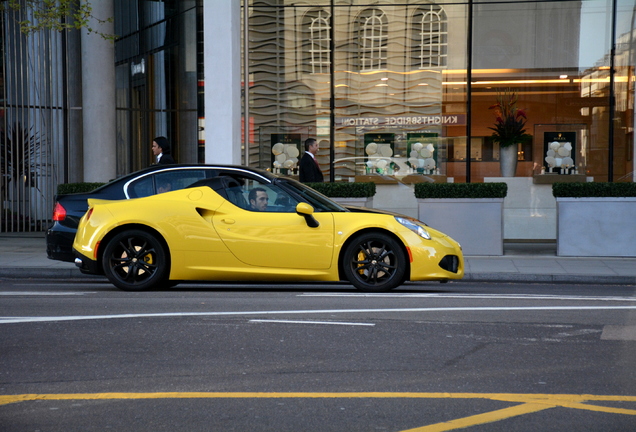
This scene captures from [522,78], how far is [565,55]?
1.05 metres

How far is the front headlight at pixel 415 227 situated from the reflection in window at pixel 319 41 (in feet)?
34.8

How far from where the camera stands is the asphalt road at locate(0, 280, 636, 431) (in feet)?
14.3

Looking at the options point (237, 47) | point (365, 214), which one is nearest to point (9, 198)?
point (237, 47)

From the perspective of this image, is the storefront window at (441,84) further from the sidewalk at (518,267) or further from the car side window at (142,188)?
the car side window at (142,188)

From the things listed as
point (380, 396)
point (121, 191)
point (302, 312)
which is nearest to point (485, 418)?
point (380, 396)

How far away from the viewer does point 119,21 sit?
23328 millimetres

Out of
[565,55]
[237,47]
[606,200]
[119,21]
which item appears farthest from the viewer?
[119,21]

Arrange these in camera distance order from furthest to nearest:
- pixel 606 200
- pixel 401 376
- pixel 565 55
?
pixel 565 55 → pixel 606 200 → pixel 401 376

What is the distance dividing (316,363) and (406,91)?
565 inches

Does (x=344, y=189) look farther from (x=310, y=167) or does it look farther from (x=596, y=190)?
(x=596, y=190)

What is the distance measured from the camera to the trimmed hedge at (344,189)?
14414 millimetres

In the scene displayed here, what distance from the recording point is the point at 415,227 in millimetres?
9367

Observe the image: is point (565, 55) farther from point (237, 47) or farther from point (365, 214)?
point (365, 214)

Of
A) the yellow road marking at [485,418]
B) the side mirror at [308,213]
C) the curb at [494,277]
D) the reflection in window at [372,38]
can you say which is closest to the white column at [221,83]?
the reflection in window at [372,38]
